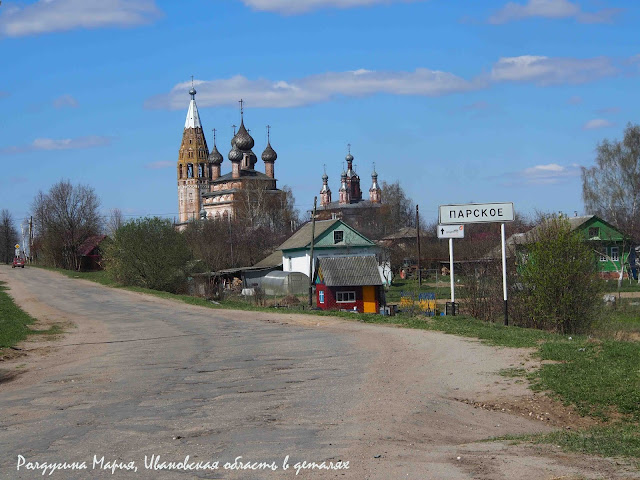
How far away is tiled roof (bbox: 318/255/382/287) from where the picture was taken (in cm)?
4456

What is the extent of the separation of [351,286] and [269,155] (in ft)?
289

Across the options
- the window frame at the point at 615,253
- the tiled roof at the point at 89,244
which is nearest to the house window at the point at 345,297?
the window frame at the point at 615,253

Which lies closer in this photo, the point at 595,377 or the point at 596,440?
the point at 596,440

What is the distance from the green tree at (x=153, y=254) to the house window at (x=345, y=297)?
10.8 m

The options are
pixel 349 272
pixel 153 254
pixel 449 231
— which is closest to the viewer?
pixel 449 231

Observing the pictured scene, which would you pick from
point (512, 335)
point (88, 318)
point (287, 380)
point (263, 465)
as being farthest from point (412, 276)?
point (263, 465)

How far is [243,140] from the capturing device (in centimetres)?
13038

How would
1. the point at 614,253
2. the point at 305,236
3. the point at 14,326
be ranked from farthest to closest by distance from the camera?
the point at 614,253 < the point at 305,236 < the point at 14,326

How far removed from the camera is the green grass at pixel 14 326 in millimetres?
22744

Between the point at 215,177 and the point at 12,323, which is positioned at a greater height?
the point at 215,177

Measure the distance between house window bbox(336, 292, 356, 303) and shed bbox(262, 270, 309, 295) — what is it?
12.7 metres

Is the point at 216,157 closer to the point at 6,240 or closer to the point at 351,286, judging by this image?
the point at 6,240

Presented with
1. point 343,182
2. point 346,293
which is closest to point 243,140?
point 343,182

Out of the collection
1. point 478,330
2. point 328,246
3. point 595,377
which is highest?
point 328,246
